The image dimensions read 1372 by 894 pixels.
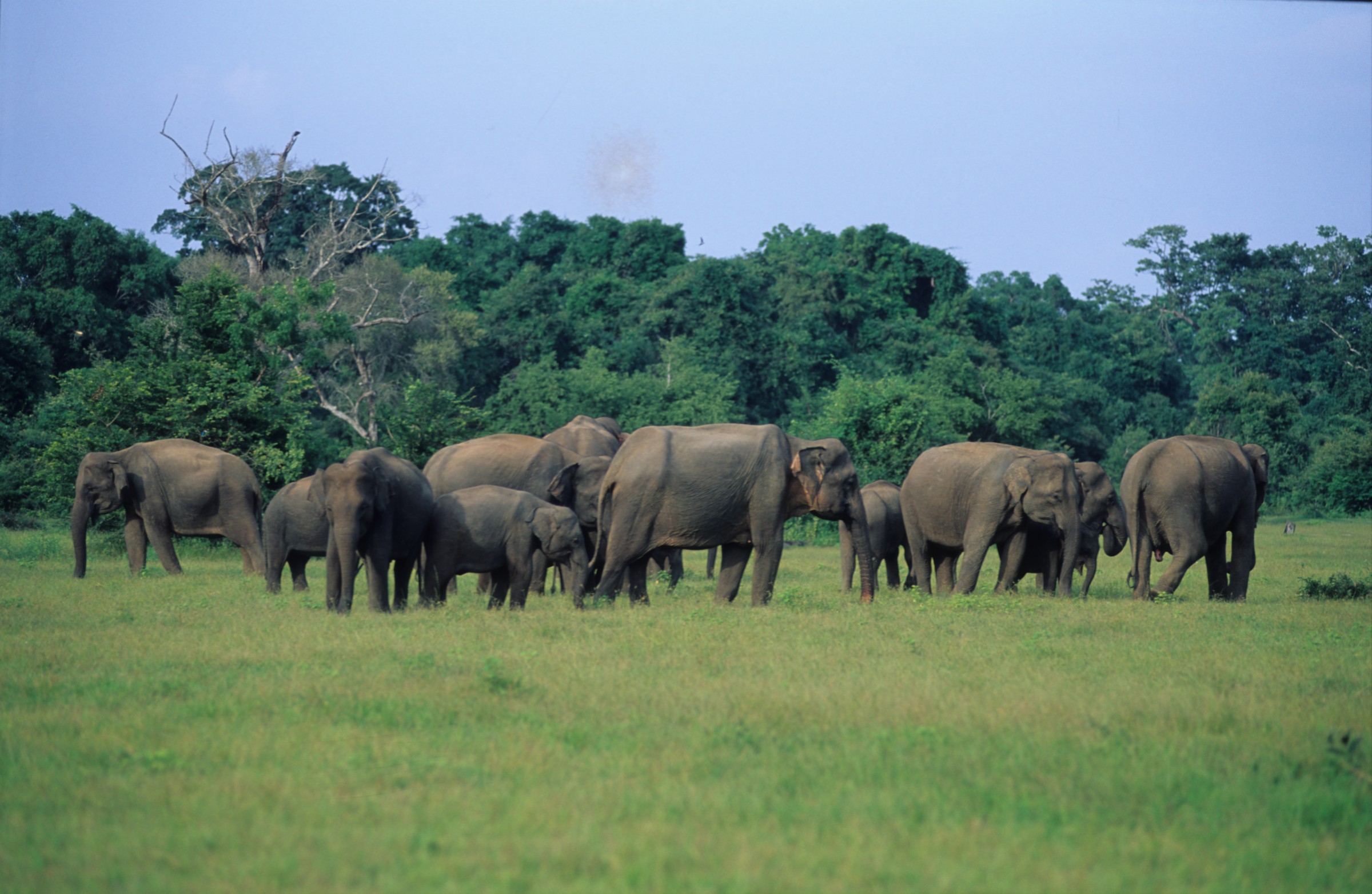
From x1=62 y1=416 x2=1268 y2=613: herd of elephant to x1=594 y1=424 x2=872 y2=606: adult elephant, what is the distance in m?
0.02

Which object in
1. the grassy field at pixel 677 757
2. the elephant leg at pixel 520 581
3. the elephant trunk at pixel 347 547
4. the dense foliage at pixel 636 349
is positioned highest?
the dense foliage at pixel 636 349

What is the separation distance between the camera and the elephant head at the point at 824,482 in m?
15.0

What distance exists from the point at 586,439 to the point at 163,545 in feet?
21.4

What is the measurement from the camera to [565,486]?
16844 mm

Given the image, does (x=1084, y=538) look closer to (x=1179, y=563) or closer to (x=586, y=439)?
(x=1179, y=563)

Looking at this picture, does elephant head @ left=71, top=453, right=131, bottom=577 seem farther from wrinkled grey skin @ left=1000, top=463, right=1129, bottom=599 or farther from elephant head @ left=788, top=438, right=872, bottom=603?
wrinkled grey skin @ left=1000, top=463, right=1129, bottom=599

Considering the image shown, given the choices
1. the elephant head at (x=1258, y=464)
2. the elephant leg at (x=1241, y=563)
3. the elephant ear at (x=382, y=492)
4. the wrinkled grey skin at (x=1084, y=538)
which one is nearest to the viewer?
the elephant ear at (x=382, y=492)

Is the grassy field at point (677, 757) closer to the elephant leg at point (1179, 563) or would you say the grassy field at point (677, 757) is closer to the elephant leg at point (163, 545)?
the elephant leg at point (1179, 563)

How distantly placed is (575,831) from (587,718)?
2363 mm

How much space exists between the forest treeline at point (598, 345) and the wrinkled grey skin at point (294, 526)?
789cm

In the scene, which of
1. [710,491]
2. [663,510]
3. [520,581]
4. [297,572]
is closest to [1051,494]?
[710,491]

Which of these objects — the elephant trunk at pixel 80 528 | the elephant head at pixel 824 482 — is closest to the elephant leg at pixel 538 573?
the elephant head at pixel 824 482

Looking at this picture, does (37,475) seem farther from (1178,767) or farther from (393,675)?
(1178,767)

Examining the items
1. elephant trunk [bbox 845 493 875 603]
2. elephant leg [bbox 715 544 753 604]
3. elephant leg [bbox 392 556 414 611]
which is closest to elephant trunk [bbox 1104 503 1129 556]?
elephant trunk [bbox 845 493 875 603]
